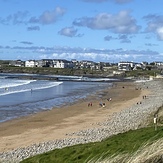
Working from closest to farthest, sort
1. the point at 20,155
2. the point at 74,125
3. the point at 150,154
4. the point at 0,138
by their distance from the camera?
the point at 150,154 < the point at 20,155 < the point at 0,138 < the point at 74,125

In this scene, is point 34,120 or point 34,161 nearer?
point 34,161

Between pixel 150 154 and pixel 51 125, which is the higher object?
pixel 150 154

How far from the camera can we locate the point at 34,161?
12297 millimetres

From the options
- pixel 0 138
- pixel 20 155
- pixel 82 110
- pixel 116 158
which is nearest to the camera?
pixel 116 158

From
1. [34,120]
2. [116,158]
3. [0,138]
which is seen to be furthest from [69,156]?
[34,120]

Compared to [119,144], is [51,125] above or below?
below

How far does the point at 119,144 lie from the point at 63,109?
27857mm

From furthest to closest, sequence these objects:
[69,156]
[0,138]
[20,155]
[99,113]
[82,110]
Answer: [82,110], [99,113], [0,138], [20,155], [69,156]

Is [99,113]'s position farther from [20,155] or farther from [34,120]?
[20,155]

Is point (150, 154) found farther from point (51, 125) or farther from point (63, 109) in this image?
point (63, 109)

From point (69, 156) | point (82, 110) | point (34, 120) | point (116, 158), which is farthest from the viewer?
point (82, 110)

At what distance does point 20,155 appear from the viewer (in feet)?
54.8

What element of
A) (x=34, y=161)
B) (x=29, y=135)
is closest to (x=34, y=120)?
(x=29, y=135)

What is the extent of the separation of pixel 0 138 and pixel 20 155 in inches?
275
